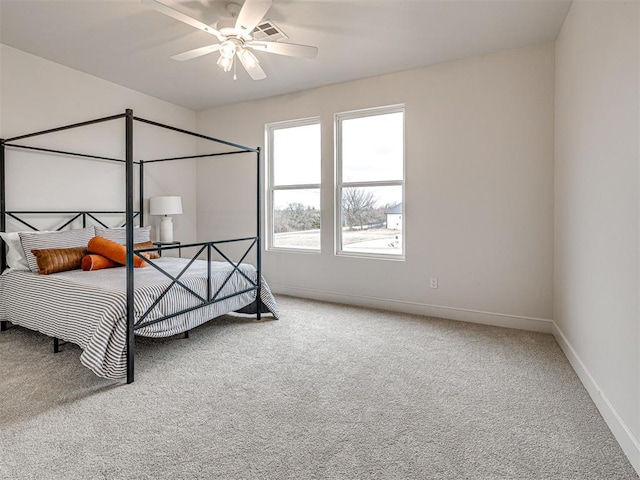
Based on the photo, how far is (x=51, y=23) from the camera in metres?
2.90

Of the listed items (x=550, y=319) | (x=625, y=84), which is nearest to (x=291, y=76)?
(x=625, y=84)

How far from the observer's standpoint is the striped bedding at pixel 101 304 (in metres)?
2.22

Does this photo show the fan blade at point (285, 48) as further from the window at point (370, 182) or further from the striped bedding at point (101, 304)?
the striped bedding at point (101, 304)

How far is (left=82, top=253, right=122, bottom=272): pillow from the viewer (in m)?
3.06

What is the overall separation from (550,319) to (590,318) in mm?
1136

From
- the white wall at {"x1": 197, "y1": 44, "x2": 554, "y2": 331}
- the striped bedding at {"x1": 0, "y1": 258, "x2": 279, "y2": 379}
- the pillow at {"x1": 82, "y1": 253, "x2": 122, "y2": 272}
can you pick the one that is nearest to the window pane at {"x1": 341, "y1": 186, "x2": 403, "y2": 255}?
the white wall at {"x1": 197, "y1": 44, "x2": 554, "y2": 331}

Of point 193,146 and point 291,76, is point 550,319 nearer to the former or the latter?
point 291,76

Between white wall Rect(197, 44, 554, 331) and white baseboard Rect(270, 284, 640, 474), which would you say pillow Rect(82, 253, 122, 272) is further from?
white wall Rect(197, 44, 554, 331)

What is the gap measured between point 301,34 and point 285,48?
484 mm

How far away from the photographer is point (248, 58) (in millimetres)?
2752

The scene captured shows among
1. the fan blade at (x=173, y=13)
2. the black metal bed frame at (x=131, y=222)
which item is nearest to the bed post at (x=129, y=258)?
the black metal bed frame at (x=131, y=222)

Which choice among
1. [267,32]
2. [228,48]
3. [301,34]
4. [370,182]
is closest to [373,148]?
[370,182]

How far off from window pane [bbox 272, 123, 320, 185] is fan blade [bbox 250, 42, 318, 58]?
1.71 m

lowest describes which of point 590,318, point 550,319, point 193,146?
point 550,319
